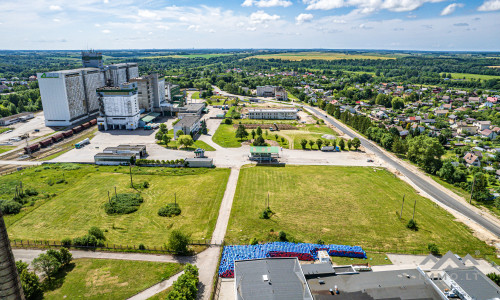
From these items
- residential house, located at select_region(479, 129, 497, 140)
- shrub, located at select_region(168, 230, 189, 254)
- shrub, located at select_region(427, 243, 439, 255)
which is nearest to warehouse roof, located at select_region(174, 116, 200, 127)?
shrub, located at select_region(168, 230, 189, 254)

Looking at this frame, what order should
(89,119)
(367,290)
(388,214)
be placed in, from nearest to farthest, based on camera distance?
(367,290) < (388,214) < (89,119)

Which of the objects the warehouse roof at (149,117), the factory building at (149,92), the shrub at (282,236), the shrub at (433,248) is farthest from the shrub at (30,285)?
the factory building at (149,92)

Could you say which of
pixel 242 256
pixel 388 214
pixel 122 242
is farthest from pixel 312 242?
pixel 122 242

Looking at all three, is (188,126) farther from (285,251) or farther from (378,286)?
(378,286)

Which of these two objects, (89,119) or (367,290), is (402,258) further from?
(89,119)

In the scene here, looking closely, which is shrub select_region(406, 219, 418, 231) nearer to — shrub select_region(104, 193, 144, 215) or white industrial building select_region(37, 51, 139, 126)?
shrub select_region(104, 193, 144, 215)

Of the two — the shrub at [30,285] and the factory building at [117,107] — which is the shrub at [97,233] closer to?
the shrub at [30,285]

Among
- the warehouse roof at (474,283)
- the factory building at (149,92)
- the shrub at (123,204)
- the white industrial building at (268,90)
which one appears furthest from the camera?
the white industrial building at (268,90)
